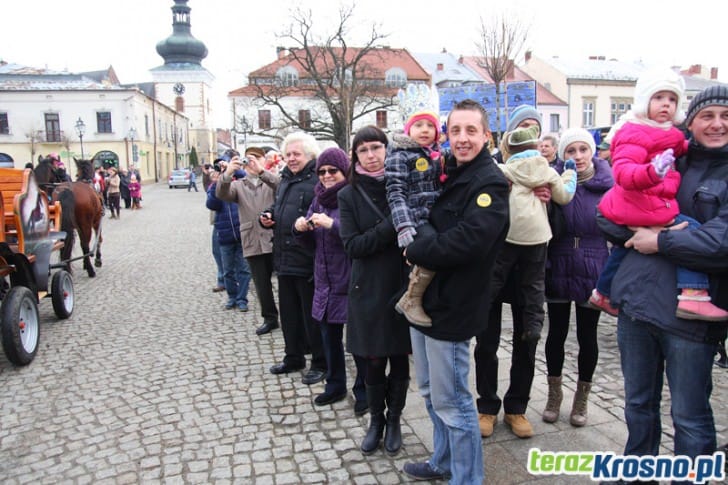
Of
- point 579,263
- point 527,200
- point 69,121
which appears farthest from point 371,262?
point 69,121

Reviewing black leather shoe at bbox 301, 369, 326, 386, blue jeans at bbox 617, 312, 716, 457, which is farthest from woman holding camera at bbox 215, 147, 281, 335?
blue jeans at bbox 617, 312, 716, 457

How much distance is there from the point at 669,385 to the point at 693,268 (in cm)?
58

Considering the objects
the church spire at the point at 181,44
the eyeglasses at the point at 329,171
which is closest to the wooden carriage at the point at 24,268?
the eyeglasses at the point at 329,171

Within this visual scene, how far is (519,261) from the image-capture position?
10.4 feet

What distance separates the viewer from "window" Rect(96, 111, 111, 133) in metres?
46.4

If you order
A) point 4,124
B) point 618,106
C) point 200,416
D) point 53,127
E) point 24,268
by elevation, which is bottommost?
point 200,416

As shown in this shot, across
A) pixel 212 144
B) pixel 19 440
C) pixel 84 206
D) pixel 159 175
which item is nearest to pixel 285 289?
pixel 19 440

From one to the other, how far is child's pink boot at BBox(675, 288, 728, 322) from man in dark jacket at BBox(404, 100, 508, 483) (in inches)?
30.3

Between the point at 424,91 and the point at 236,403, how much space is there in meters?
2.75

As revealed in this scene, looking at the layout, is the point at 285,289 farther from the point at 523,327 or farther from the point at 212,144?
the point at 212,144

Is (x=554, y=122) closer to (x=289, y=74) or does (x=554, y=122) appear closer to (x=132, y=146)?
(x=289, y=74)

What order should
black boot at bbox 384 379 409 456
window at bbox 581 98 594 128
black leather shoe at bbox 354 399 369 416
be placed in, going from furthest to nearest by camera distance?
window at bbox 581 98 594 128
black leather shoe at bbox 354 399 369 416
black boot at bbox 384 379 409 456

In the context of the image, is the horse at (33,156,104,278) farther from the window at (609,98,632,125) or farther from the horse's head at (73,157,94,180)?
the window at (609,98,632,125)

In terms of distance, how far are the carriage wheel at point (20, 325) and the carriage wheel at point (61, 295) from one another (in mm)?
1081
